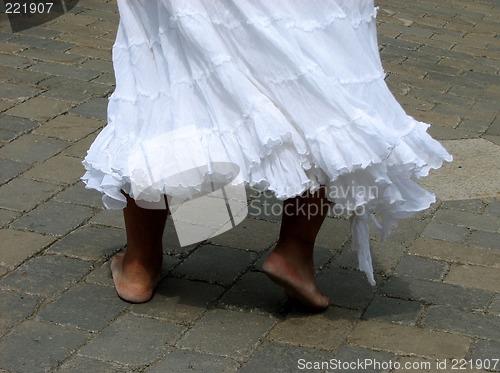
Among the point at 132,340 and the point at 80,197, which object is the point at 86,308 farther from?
the point at 80,197

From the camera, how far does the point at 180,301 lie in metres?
3.40

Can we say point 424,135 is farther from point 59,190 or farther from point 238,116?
point 59,190

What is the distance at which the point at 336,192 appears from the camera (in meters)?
3.07

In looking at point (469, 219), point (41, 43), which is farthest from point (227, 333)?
point (41, 43)

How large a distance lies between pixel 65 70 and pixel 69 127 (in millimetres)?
944

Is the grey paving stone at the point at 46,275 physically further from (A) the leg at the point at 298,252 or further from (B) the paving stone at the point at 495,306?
(B) the paving stone at the point at 495,306

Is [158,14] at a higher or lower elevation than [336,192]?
higher

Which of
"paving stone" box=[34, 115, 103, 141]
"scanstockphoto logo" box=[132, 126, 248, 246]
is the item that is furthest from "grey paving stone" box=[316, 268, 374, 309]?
"paving stone" box=[34, 115, 103, 141]

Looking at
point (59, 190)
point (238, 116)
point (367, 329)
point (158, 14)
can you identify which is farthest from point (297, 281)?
point (59, 190)

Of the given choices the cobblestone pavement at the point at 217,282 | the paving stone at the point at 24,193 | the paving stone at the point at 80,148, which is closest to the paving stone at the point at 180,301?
→ the cobblestone pavement at the point at 217,282

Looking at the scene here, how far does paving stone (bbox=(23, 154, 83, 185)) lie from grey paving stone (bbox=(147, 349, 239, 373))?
5.01ft

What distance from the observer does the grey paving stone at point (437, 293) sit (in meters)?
3.48

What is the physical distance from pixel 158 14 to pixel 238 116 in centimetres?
41

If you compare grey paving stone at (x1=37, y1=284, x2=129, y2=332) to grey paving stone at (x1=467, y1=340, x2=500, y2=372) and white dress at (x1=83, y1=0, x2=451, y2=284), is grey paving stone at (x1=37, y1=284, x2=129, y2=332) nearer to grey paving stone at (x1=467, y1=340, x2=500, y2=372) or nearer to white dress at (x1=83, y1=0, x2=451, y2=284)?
white dress at (x1=83, y1=0, x2=451, y2=284)
